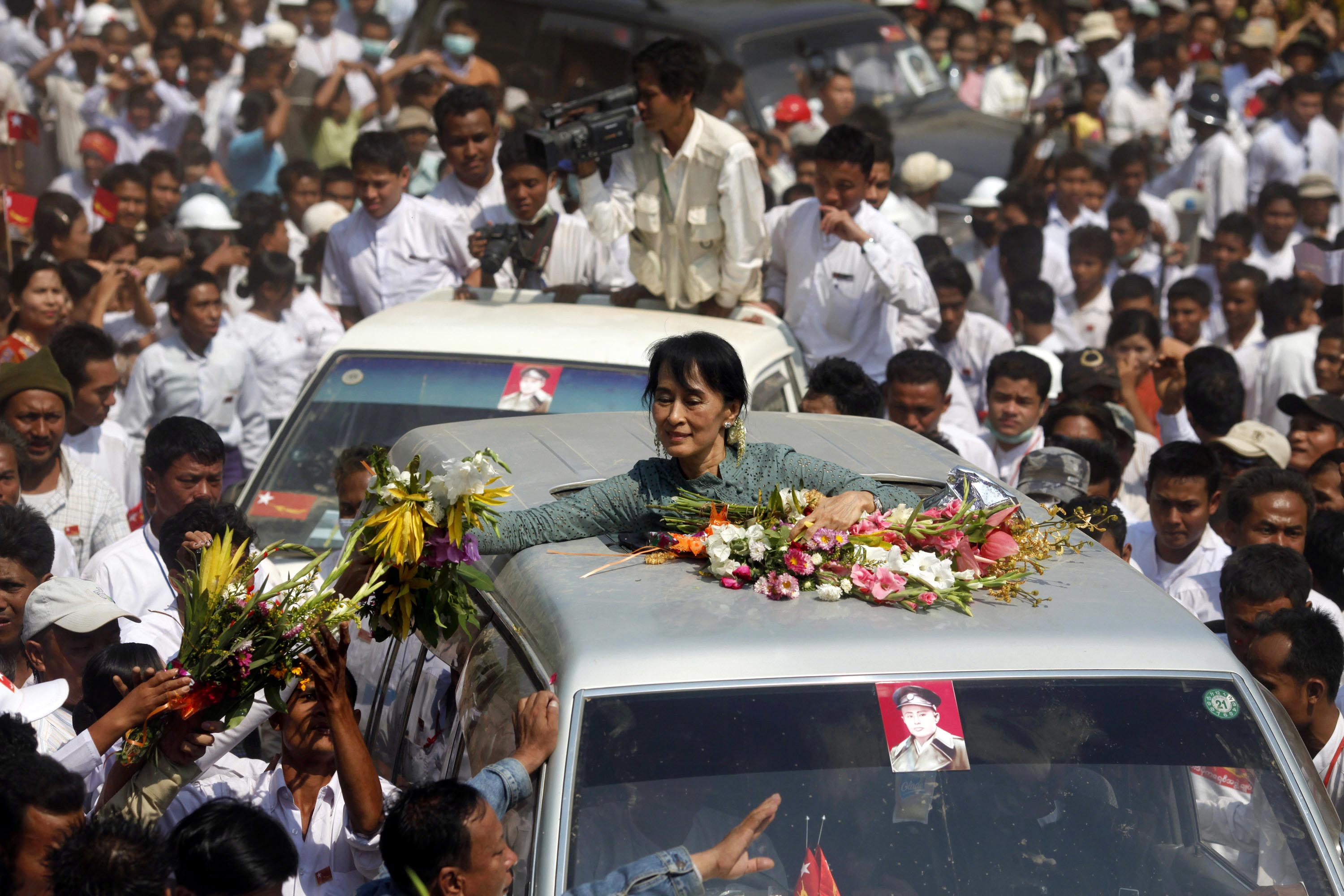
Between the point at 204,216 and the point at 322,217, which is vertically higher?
the point at 204,216

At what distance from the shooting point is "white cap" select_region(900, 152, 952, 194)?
1148cm

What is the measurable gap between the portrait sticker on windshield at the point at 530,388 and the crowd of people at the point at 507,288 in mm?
600

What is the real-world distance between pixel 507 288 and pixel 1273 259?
23.0 feet

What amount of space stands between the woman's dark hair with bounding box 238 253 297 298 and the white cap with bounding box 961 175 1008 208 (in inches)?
219

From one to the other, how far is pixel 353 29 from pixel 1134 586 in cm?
1399

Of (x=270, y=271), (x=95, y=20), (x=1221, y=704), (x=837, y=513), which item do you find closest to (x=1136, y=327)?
(x=270, y=271)

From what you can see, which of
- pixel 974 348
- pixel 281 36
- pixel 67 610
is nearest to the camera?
pixel 67 610

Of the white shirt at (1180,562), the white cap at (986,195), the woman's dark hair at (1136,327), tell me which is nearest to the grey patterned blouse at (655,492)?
the white shirt at (1180,562)

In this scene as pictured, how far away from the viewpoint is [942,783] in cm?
288

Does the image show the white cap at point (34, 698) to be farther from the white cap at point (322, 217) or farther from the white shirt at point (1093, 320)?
the white shirt at point (1093, 320)

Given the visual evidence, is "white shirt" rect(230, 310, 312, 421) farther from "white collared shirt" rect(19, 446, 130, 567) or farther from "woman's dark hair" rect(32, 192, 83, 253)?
"white collared shirt" rect(19, 446, 130, 567)

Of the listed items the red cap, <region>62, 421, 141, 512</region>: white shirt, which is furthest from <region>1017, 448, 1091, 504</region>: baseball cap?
the red cap

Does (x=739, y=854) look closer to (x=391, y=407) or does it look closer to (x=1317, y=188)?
(x=391, y=407)

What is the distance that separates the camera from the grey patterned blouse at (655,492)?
11.2 feet
